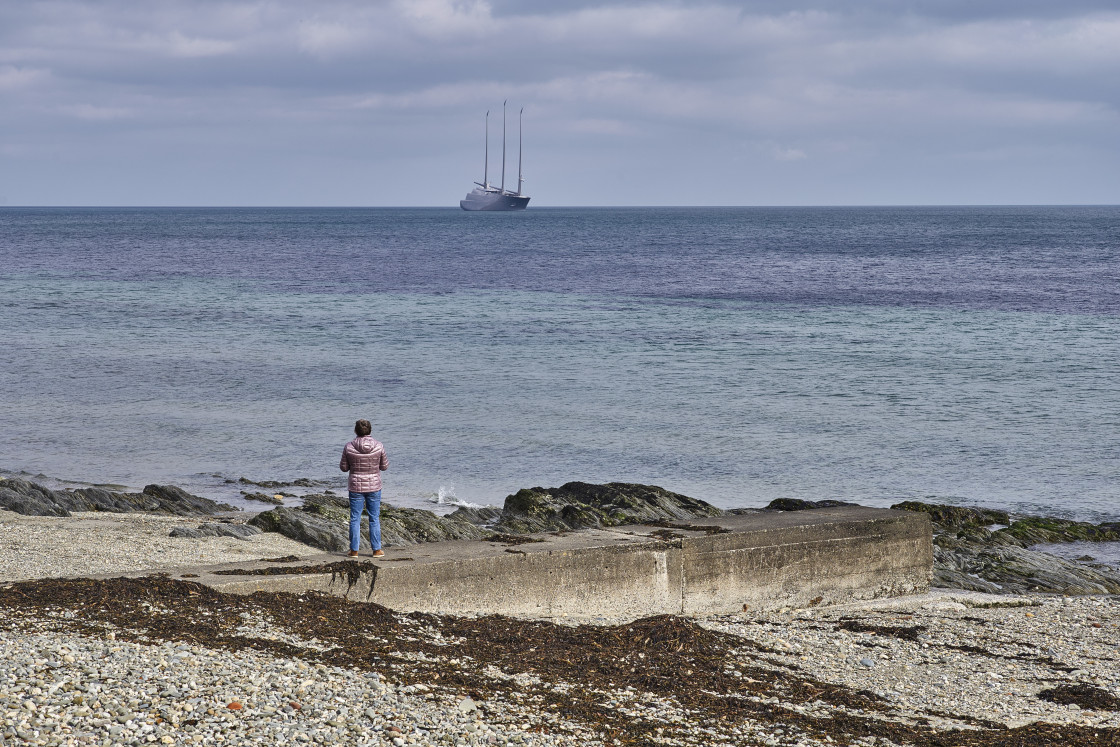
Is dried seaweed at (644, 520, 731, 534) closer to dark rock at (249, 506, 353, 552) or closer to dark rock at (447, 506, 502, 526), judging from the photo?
dark rock at (249, 506, 353, 552)

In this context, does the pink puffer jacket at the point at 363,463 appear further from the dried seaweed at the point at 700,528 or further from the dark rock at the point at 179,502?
the dark rock at the point at 179,502

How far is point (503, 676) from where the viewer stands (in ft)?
22.2

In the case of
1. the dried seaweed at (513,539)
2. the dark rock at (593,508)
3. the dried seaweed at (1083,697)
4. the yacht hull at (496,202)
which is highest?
the yacht hull at (496,202)

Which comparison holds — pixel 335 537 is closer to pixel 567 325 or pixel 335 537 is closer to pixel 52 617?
pixel 52 617

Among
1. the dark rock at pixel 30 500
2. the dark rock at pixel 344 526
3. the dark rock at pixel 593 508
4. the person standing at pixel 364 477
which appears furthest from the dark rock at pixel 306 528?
the person standing at pixel 364 477

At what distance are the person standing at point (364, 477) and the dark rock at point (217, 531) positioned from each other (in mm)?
3551

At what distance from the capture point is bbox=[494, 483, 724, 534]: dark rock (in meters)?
13.8

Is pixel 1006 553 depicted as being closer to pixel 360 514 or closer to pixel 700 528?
pixel 700 528

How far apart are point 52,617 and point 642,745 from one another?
377cm

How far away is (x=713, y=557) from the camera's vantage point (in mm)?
9805

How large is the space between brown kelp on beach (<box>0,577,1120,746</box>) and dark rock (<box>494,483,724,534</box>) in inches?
216

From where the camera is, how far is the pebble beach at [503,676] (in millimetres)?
5473

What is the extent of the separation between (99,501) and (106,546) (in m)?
3.45

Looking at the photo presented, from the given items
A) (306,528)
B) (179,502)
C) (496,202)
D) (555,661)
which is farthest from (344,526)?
(496,202)
